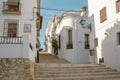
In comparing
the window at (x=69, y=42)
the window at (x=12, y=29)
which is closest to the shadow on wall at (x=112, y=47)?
the window at (x=69, y=42)

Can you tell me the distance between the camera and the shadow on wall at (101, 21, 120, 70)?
12352 mm

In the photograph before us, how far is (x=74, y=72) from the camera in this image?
1177 centimetres

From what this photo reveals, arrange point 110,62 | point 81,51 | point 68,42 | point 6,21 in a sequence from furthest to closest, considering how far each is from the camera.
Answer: point 68,42, point 81,51, point 6,21, point 110,62

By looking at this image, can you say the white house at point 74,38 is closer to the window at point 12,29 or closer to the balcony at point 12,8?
the balcony at point 12,8

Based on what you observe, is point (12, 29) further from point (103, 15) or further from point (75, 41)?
point (103, 15)

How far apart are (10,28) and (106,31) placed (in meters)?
7.19

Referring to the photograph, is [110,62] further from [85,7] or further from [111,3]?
[85,7]

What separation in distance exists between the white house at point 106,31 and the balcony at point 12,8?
5945 millimetres

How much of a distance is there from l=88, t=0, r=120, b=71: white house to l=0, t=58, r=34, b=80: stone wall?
18.3 ft

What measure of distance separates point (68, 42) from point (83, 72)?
7353mm

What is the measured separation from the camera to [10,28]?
15.2 metres

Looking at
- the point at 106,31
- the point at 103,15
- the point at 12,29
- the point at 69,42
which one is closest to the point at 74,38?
the point at 69,42

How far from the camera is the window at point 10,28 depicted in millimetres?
14867

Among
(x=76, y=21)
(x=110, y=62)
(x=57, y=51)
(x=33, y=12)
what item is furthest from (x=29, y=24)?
(x=57, y=51)
